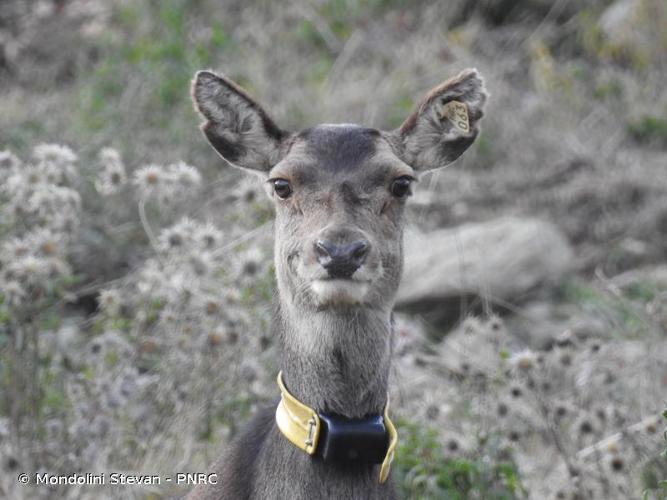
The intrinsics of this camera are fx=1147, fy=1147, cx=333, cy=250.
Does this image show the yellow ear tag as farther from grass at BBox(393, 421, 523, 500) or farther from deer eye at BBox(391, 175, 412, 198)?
grass at BBox(393, 421, 523, 500)

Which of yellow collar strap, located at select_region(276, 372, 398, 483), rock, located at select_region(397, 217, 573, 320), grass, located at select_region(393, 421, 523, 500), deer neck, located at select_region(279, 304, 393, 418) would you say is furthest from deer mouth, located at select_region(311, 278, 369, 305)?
rock, located at select_region(397, 217, 573, 320)

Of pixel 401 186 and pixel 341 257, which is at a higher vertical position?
pixel 341 257

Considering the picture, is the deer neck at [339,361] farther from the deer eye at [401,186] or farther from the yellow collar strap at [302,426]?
the deer eye at [401,186]

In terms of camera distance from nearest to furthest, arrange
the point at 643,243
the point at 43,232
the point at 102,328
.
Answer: the point at 43,232
the point at 102,328
the point at 643,243

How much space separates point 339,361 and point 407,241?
16.3 ft

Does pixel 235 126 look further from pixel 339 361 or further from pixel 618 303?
pixel 618 303

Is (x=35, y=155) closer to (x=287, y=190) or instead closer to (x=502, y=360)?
(x=287, y=190)

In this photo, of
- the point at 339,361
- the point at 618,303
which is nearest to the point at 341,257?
the point at 339,361

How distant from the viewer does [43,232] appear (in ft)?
20.0

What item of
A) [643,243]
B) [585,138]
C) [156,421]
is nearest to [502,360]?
Result: [156,421]

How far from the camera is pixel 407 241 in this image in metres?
9.30

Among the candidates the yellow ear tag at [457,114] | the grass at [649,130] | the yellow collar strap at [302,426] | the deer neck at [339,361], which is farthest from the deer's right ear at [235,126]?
the grass at [649,130]

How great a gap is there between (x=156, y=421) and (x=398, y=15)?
8039 millimetres

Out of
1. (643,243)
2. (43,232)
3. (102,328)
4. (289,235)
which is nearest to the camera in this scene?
(289,235)
